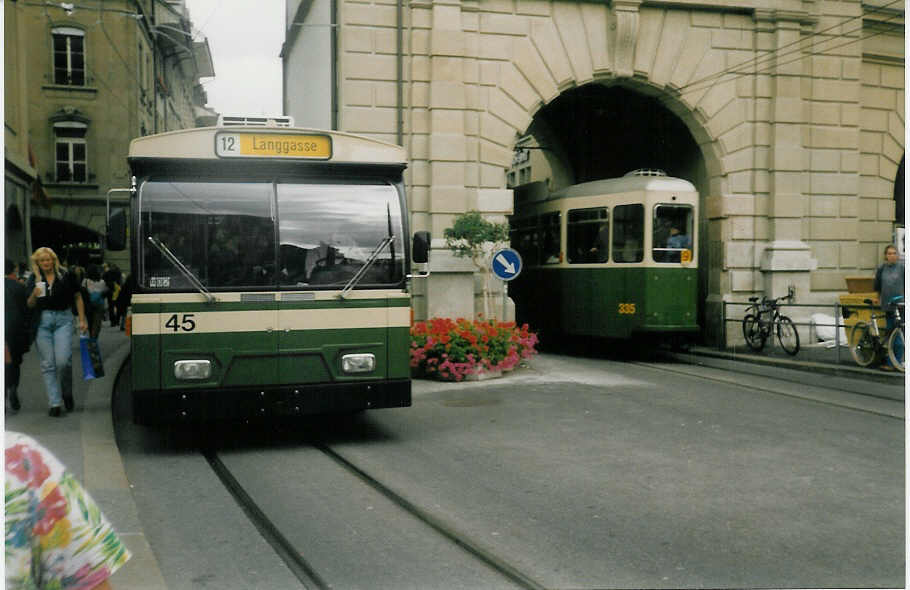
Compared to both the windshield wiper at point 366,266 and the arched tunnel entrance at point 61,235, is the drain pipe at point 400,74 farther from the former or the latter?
the arched tunnel entrance at point 61,235

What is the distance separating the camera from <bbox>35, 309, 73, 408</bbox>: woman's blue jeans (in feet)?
30.6

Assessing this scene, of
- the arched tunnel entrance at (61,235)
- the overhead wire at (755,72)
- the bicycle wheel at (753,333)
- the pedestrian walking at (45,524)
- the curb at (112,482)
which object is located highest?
the overhead wire at (755,72)

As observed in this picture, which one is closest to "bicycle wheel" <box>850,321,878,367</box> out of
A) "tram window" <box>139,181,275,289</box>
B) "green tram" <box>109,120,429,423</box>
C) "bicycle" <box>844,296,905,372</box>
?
"bicycle" <box>844,296,905,372</box>

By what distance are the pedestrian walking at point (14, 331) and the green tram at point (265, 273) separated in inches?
97.6

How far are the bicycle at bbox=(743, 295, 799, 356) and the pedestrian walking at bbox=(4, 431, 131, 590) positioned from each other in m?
14.6

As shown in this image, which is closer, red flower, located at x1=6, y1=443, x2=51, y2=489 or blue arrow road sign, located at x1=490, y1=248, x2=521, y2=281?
red flower, located at x1=6, y1=443, x2=51, y2=489

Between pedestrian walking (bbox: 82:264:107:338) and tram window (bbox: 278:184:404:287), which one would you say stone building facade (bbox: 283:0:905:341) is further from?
tram window (bbox: 278:184:404:287)

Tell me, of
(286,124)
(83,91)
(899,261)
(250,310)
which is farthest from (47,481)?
(899,261)

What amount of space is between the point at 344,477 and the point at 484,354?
633 centimetres

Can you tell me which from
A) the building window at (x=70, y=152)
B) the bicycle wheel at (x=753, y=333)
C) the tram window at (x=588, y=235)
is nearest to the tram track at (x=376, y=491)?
the building window at (x=70, y=152)

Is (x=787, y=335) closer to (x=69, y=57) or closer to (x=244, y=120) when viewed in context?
(x=244, y=120)

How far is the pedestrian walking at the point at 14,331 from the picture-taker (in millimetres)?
9344

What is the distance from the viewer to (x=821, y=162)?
1830 cm

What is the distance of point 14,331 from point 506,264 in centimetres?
703
